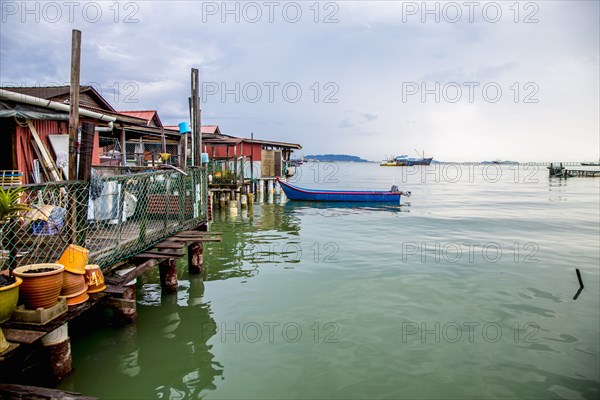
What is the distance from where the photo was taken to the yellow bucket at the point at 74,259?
4.68 meters

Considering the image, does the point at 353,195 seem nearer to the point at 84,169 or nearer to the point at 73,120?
the point at 73,120

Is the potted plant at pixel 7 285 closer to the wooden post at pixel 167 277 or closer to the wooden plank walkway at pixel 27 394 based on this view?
the wooden plank walkway at pixel 27 394

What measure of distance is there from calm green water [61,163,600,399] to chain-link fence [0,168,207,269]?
147 centimetres

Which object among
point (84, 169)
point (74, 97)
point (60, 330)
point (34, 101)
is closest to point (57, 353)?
point (60, 330)

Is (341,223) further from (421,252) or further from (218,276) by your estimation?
(218,276)

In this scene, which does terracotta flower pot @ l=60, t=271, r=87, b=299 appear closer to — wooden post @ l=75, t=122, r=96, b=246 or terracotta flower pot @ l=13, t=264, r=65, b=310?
terracotta flower pot @ l=13, t=264, r=65, b=310

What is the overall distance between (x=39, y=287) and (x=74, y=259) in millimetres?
767

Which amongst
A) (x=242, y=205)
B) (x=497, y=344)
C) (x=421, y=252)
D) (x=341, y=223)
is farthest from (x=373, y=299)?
(x=242, y=205)

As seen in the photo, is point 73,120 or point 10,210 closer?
point 10,210

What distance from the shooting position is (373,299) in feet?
28.4

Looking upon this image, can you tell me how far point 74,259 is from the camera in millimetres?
4738

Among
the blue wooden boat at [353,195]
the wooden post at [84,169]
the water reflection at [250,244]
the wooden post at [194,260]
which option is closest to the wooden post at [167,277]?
the water reflection at [250,244]

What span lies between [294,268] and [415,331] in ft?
15.1

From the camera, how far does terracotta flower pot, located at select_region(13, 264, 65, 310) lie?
155 inches
